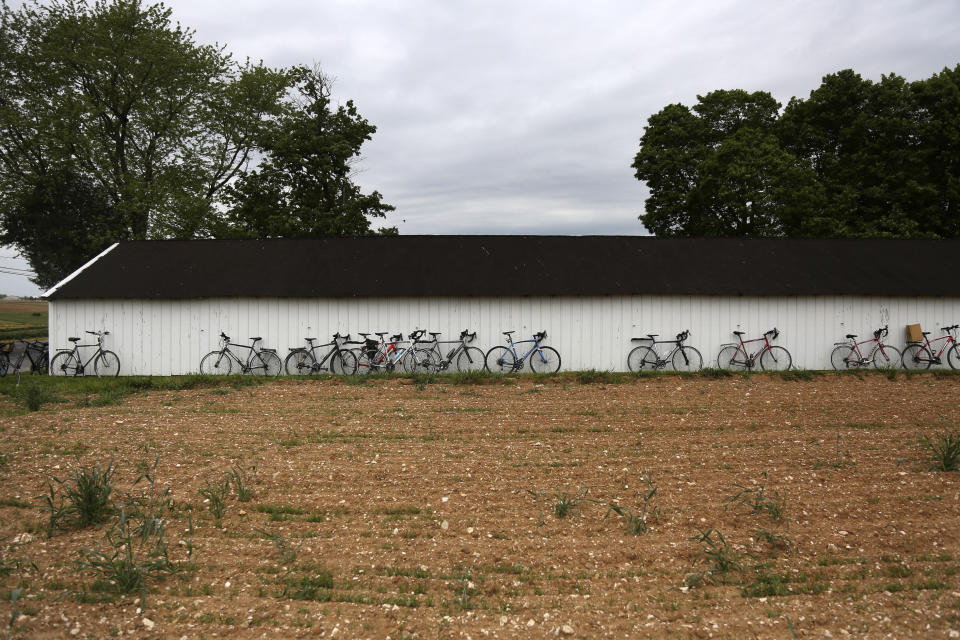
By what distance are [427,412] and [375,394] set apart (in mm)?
2086

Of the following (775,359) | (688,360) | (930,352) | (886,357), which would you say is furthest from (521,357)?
(930,352)

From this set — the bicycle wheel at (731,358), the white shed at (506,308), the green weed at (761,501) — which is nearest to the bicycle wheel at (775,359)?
the white shed at (506,308)

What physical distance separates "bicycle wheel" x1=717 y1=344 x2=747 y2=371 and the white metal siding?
192mm

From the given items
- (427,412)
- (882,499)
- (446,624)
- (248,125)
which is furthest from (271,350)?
(248,125)

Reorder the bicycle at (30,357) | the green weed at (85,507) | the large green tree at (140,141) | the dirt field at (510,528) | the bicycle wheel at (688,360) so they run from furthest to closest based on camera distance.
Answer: the large green tree at (140,141)
the bicycle at (30,357)
the bicycle wheel at (688,360)
the green weed at (85,507)
the dirt field at (510,528)

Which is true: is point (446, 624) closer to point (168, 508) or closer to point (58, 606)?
point (58, 606)

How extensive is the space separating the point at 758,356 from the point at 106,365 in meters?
16.6

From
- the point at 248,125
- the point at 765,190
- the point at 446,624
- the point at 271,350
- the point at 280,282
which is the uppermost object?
the point at 248,125

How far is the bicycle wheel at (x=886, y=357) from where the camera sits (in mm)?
13858

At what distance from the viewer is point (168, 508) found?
15.9 ft

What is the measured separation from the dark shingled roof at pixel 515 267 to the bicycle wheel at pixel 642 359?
151 centimetres

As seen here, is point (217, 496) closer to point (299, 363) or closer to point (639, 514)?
point (639, 514)

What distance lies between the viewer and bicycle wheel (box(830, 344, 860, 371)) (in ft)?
45.4

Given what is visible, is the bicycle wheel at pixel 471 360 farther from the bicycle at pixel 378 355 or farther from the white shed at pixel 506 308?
the bicycle at pixel 378 355
